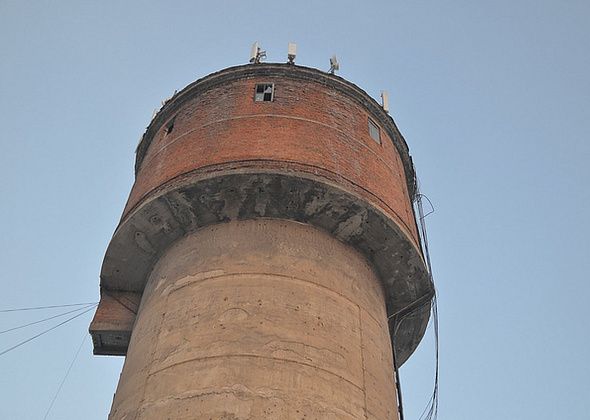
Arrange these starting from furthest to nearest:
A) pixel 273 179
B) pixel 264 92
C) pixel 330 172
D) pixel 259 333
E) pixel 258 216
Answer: pixel 264 92 → pixel 330 172 → pixel 258 216 → pixel 273 179 → pixel 259 333

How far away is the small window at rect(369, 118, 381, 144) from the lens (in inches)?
479

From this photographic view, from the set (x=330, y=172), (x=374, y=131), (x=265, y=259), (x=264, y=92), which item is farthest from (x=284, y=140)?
(x=374, y=131)

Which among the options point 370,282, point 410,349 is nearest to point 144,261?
point 370,282

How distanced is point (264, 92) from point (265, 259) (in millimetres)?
3858

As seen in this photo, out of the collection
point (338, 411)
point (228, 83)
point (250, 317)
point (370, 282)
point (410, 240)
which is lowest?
point (338, 411)

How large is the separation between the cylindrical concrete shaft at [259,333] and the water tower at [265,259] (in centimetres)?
2

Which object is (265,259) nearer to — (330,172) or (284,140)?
(330,172)

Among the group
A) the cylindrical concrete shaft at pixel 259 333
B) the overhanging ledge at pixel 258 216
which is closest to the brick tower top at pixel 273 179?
the overhanging ledge at pixel 258 216

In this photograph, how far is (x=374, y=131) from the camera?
1235cm

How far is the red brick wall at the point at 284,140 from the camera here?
1048cm

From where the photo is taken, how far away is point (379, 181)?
439 inches

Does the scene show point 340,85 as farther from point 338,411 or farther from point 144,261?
point 338,411

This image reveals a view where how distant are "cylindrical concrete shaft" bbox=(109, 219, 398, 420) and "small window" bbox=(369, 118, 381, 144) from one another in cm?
278

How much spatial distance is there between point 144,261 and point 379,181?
4.45 meters
